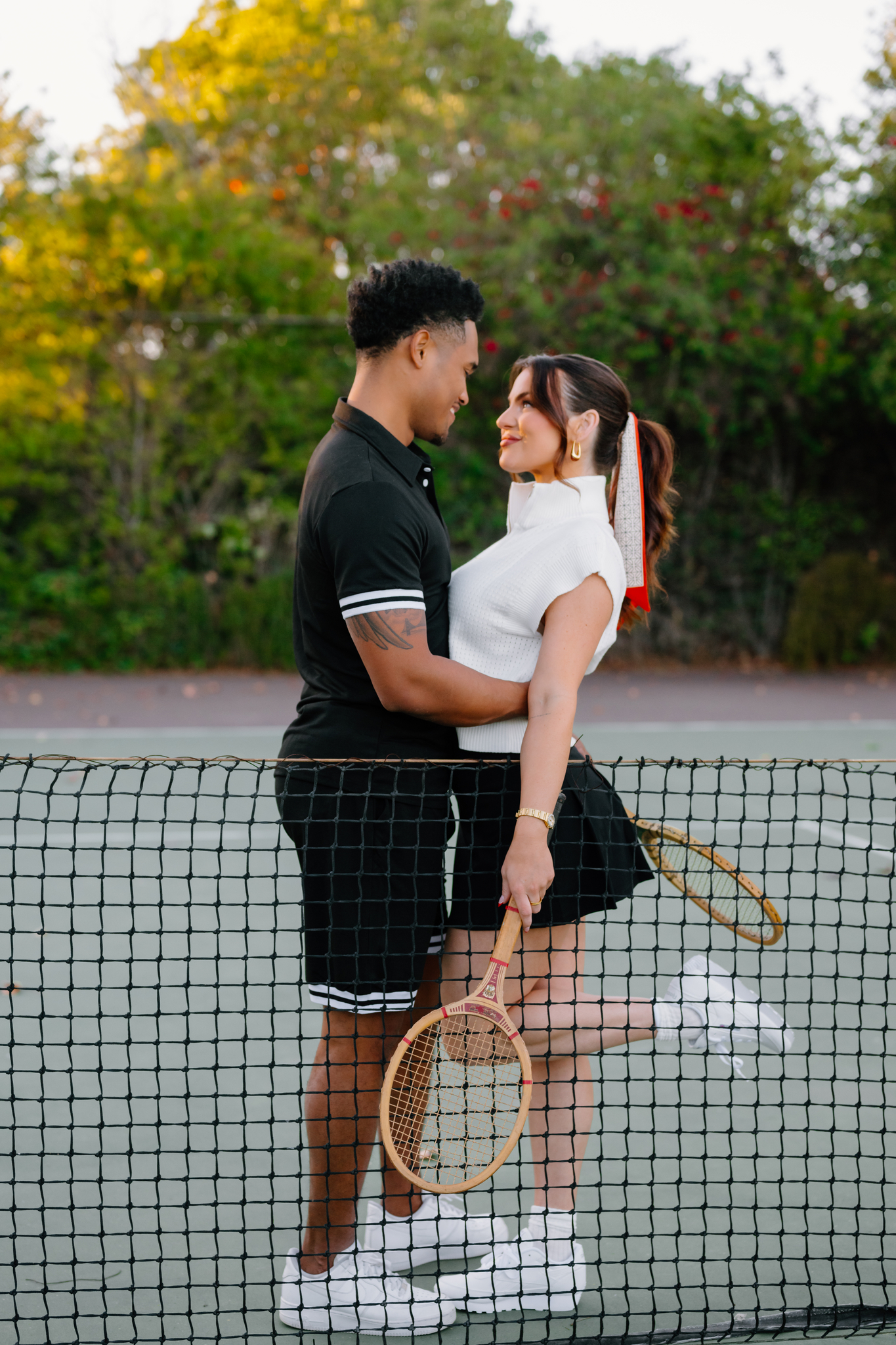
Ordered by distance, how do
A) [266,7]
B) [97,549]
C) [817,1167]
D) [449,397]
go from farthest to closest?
[266,7]
[97,549]
[817,1167]
[449,397]

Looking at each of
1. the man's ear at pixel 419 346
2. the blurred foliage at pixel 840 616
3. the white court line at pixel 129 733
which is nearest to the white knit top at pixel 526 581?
the man's ear at pixel 419 346

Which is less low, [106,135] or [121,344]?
[106,135]

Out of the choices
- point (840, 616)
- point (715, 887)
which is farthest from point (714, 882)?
point (840, 616)

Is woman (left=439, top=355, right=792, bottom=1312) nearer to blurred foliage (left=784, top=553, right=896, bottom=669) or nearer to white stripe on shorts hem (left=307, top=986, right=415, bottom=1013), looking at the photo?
white stripe on shorts hem (left=307, top=986, right=415, bottom=1013)

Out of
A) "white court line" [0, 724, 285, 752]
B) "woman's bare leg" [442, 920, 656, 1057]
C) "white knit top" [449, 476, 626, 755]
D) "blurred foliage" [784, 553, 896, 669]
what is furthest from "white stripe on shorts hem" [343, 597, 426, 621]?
"blurred foliage" [784, 553, 896, 669]

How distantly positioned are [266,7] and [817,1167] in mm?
20064

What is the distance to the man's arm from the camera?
207cm

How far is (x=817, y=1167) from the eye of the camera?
298 cm

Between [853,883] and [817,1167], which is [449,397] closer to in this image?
[817,1167]

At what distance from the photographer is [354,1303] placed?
7.32 feet

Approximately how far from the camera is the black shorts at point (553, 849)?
229 cm

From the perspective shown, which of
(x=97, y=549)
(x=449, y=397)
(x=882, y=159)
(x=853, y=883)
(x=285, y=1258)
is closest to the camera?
(x=449, y=397)

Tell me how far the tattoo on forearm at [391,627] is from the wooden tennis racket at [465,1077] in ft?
1.59

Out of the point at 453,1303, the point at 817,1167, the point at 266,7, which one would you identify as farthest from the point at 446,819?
the point at 266,7
